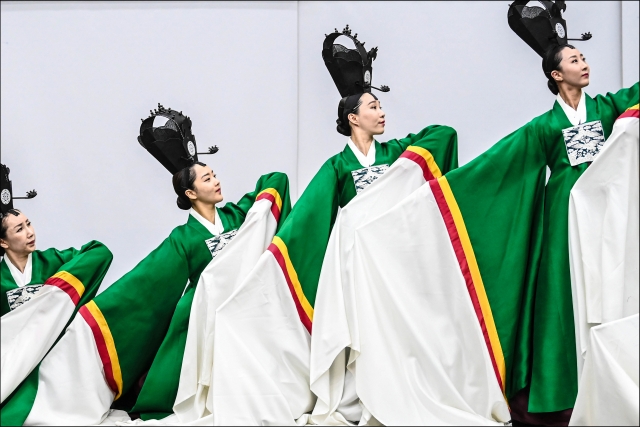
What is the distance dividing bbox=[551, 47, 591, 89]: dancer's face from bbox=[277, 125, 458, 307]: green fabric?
44 centimetres

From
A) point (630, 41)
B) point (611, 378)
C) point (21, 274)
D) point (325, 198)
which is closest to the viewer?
point (611, 378)

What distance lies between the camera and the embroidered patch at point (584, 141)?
3131mm

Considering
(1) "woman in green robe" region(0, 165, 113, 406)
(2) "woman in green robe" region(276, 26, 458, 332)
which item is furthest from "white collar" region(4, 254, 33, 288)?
(2) "woman in green robe" region(276, 26, 458, 332)

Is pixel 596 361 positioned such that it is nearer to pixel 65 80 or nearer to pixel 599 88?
pixel 599 88

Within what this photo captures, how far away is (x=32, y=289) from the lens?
11.7 ft

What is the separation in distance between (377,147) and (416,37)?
1877 mm

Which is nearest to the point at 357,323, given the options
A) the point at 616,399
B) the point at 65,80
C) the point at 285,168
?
the point at 616,399

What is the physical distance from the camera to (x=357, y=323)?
2984 mm

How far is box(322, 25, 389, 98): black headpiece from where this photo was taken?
3705mm

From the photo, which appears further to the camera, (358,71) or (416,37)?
(416,37)

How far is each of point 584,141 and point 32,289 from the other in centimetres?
217

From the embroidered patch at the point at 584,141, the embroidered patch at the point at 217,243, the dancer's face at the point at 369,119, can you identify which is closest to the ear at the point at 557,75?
the embroidered patch at the point at 584,141

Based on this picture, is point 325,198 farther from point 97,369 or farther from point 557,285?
point 97,369

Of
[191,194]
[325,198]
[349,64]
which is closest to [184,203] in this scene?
[191,194]
